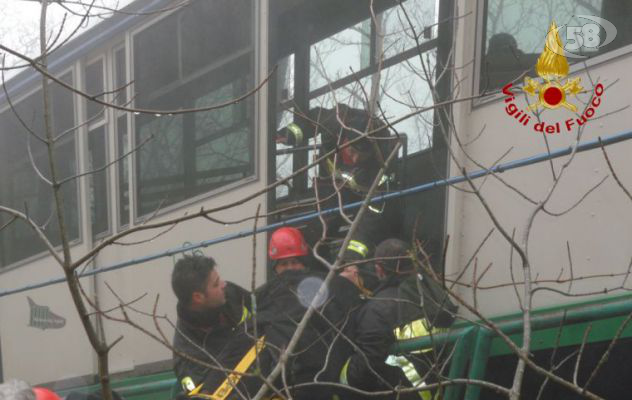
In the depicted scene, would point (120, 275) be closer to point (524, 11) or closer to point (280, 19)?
point (280, 19)

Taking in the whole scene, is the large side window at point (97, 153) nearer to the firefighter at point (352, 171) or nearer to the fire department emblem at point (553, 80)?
the firefighter at point (352, 171)

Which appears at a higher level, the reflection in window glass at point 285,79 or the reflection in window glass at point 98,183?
the reflection in window glass at point 285,79

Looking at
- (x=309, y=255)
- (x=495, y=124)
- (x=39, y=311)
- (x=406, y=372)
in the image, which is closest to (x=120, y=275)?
(x=39, y=311)

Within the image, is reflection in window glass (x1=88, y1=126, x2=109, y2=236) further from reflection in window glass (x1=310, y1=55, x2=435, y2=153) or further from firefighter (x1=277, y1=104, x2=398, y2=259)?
reflection in window glass (x1=310, y1=55, x2=435, y2=153)

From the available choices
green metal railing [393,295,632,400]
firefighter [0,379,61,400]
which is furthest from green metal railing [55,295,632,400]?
firefighter [0,379,61,400]

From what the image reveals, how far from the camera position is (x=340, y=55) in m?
3.70

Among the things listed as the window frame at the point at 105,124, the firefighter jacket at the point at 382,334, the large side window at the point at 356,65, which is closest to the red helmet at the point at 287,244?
the large side window at the point at 356,65

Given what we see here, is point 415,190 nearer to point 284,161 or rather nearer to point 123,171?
point 284,161

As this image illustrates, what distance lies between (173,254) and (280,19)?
126 cm

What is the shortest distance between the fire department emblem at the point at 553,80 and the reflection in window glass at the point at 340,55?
2.65 ft

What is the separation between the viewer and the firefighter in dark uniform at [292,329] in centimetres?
352

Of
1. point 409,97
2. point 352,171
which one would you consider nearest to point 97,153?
point 352,171

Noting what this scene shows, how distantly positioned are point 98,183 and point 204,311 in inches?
56.7

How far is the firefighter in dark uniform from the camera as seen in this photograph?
3.52 metres
